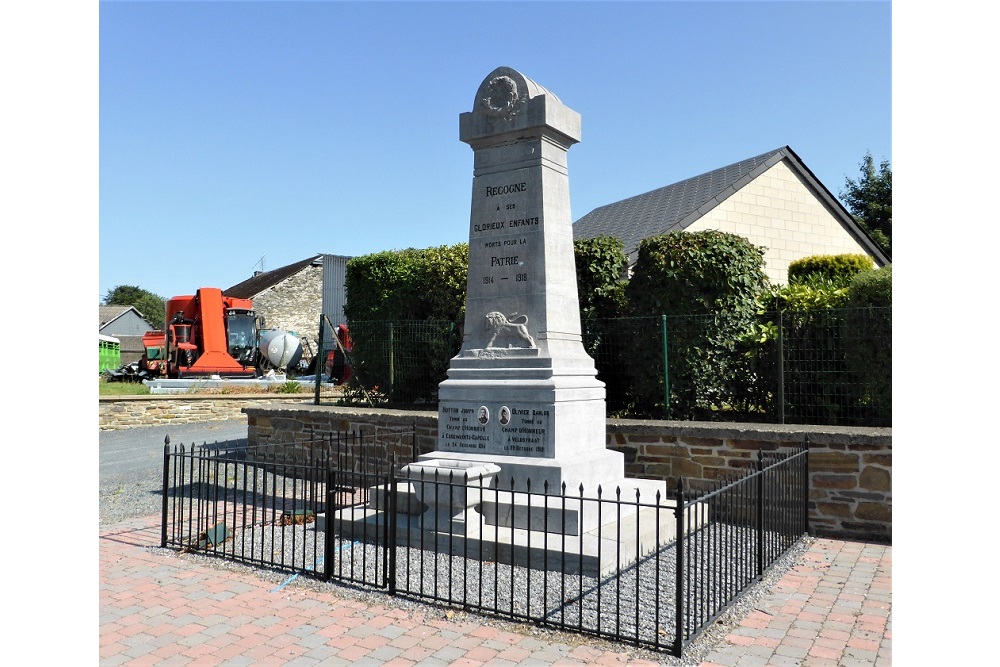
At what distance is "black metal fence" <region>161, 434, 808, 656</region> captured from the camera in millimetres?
4559

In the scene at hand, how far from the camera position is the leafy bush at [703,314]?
8.21 m

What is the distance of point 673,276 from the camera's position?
8.43 metres

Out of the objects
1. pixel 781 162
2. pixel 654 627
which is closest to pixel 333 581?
pixel 654 627

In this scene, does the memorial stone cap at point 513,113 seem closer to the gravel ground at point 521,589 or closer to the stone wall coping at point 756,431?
the stone wall coping at point 756,431

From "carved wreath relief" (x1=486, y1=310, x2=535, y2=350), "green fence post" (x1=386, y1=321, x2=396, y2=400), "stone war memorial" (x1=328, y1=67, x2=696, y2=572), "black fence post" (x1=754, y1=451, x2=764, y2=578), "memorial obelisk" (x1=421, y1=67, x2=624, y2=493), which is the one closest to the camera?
"black fence post" (x1=754, y1=451, x2=764, y2=578)

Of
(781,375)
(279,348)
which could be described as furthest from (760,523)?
(279,348)

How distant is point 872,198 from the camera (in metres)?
29.0

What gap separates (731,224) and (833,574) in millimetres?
10709

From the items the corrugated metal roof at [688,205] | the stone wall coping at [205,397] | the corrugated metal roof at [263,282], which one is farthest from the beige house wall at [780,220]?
the corrugated metal roof at [263,282]

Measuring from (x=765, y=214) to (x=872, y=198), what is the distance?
16.1 meters

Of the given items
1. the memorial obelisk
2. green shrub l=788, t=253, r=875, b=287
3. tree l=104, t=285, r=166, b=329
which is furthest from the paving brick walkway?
tree l=104, t=285, r=166, b=329

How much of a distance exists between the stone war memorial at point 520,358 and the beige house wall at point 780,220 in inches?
339

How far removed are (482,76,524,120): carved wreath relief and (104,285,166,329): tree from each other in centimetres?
7815

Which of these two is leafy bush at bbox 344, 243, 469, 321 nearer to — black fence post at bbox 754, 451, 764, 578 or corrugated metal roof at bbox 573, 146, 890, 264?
corrugated metal roof at bbox 573, 146, 890, 264
